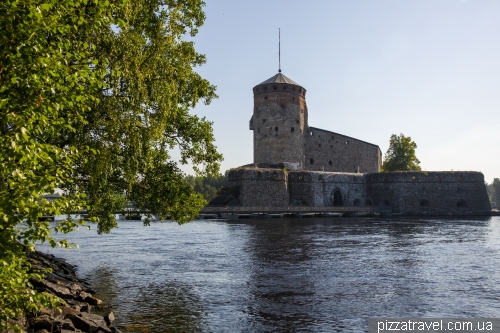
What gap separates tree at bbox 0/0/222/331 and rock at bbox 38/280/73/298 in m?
0.49

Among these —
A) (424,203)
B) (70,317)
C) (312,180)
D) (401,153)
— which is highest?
(401,153)

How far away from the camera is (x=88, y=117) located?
363 inches

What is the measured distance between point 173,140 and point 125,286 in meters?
4.48

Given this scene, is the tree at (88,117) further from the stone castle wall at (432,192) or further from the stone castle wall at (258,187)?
the stone castle wall at (432,192)

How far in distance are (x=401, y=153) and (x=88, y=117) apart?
5403 centimetres

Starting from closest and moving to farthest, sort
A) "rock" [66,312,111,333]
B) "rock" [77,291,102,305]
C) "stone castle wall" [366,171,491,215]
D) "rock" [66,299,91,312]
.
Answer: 1. "rock" [66,312,111,333]
2. "rock" [66,299,91,312]
3. "rock" [77,291,102,305]
4. "stone castle wall" [366,171,491,215]

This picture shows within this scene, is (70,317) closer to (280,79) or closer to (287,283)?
(287,283)

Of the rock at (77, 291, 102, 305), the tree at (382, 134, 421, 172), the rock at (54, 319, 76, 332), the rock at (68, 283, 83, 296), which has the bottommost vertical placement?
the rock at (77, 291, 102, 305)

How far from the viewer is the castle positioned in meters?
49.1

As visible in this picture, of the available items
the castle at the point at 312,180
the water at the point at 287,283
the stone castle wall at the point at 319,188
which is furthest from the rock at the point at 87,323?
the stone castle wall at the point at 319,188

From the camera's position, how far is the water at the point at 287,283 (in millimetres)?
8805

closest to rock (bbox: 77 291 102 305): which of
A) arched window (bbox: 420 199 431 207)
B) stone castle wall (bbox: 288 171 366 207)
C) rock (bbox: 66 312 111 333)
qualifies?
rock (bbox: 66 312 111 333)

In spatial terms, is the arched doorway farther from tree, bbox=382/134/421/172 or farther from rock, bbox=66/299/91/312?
rock, bbox=66/299/91/312

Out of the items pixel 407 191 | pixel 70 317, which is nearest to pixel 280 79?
pixel 407 191
